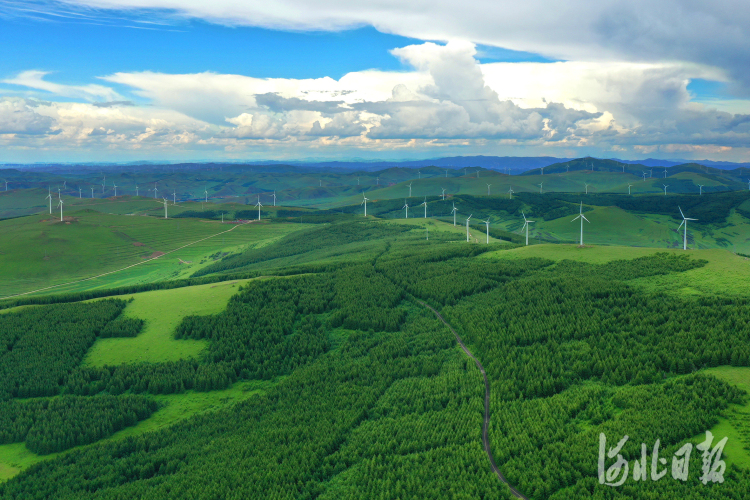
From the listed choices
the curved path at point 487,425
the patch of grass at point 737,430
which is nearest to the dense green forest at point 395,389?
the curved path at point 487,425

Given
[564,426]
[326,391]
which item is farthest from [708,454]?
[326,391]

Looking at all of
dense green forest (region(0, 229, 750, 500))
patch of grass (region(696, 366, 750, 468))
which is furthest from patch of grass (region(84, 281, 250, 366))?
patch of grass (region(696, 366, 750, 468))

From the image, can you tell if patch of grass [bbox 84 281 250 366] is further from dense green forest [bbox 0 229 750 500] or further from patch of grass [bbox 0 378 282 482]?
patch of grass [bbox 0 378 282 482]

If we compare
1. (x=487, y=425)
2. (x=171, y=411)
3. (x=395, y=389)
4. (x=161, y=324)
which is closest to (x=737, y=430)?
(x=487, y=425)

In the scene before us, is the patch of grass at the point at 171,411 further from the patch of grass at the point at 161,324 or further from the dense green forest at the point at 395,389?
the patch of grass at the point at 161,324

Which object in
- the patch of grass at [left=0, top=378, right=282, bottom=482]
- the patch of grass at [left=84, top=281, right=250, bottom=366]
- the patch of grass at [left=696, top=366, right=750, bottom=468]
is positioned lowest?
the patch of grass at [left=0, top=378, right=282, bottom=482]

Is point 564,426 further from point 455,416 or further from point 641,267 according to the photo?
point 641,267
